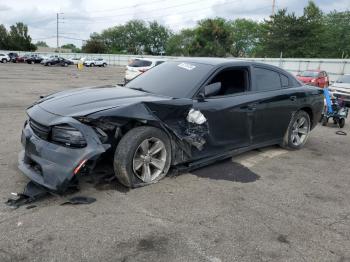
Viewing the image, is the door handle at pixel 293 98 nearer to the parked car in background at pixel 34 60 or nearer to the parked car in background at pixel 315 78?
the parked car in background at pixel 315 78

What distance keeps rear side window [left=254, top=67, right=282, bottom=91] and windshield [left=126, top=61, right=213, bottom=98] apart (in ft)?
3.22

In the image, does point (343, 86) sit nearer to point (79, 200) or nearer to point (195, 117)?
point (195, 117)

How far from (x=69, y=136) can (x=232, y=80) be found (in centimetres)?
267

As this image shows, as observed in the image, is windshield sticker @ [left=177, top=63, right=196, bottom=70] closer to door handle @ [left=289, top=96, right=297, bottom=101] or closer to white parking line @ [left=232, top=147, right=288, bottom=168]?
white parking line @ [left=232, top=147, right=288, bottom=168]

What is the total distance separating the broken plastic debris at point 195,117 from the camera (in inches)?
170

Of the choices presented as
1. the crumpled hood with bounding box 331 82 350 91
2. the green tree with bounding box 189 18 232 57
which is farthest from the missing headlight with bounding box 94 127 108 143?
the green tree with bounding box 189 18 232 57

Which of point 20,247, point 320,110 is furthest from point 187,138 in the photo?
point 320,110

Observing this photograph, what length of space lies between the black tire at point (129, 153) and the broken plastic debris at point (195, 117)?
1.67 ft

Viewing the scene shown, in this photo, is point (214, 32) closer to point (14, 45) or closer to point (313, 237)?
point (14, 45)

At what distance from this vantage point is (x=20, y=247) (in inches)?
109

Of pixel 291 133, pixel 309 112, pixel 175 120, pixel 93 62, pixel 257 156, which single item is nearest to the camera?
pixel 175 120

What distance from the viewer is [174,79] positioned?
15.9 ft

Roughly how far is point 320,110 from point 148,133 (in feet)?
14.1

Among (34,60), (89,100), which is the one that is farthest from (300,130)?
(34,60)
